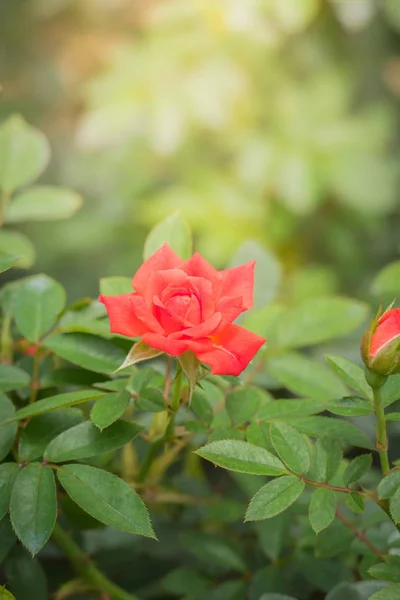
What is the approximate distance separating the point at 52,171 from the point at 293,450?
1.61 metres

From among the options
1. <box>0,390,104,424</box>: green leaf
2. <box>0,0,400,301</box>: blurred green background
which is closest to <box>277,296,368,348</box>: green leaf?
<box>0,390,104,424</box>: green leaf

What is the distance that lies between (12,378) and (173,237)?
18cm

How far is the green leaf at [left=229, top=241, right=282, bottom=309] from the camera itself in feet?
2.24

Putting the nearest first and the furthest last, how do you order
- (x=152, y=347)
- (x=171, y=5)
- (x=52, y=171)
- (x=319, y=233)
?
(x=152, y=347) → (x=171, y=5) → (x=319, y=233) → (x=52, y=171)

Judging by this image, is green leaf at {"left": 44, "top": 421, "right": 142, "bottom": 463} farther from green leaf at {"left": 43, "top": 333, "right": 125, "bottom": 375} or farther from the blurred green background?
the blurred green background

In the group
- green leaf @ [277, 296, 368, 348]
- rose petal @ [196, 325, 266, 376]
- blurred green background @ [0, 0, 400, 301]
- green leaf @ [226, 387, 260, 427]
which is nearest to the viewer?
rose petal @ [196, 325, 266, 376]

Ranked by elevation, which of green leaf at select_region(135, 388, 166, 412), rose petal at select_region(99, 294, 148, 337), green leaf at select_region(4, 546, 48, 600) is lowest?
green leaf at select_region(4, 546, 48, 600)

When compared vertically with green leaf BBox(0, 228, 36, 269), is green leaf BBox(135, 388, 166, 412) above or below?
below

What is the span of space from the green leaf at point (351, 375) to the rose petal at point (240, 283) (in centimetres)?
7

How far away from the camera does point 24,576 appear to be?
57 centimetres

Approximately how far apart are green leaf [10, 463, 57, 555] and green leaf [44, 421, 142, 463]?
0.05 feet

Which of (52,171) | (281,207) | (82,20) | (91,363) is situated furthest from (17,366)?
(82,20)

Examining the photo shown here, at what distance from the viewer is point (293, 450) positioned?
1.58ft

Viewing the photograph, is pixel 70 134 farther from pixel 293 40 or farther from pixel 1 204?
pixel 1 204
